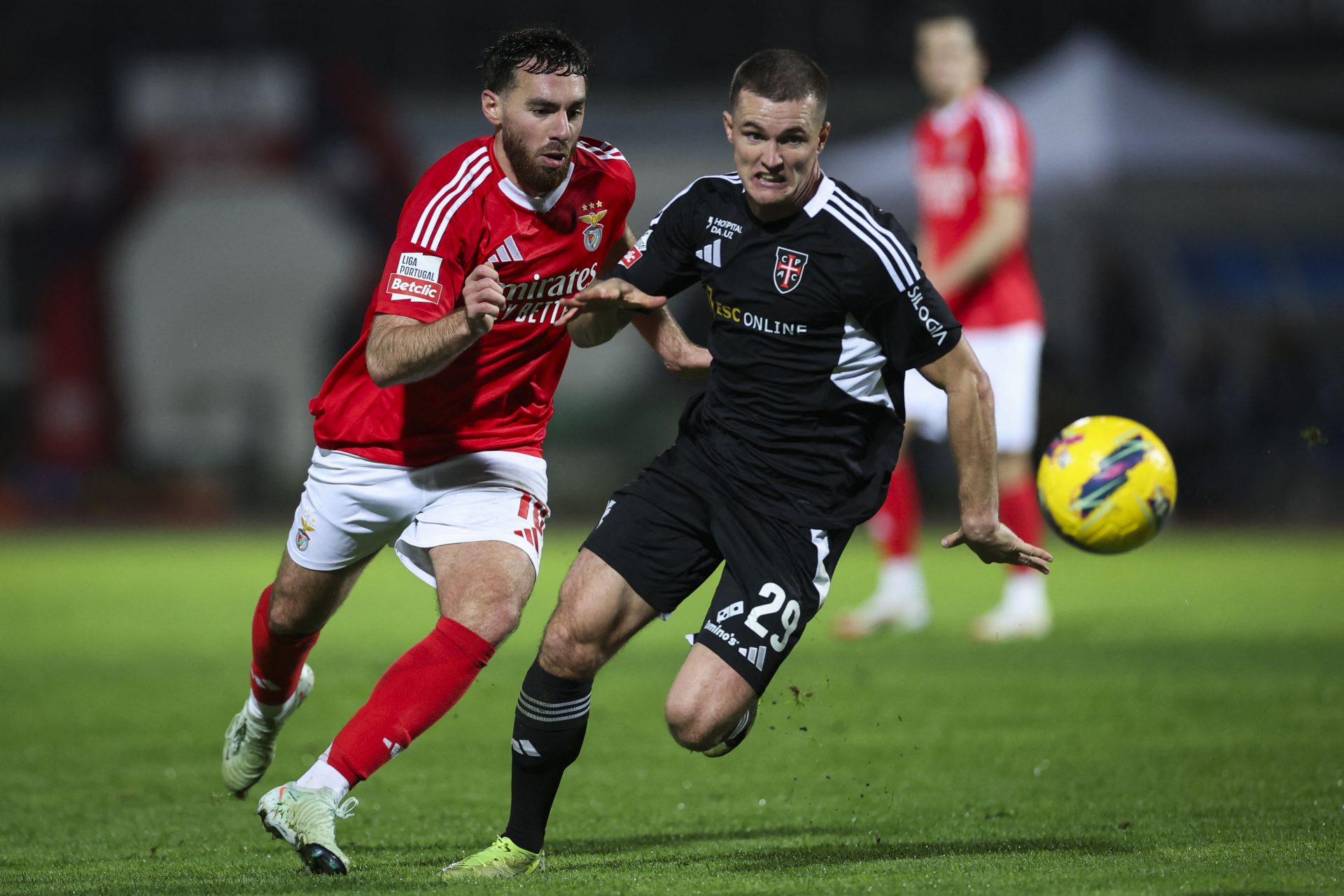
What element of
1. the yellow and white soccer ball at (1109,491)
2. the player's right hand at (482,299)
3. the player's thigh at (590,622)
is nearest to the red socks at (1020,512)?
the yellow and white soccer ball at (1109,491)

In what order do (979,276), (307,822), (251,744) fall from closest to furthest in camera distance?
(307,822)
(251,744)
(979,276)

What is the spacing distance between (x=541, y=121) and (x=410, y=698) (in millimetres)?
1561

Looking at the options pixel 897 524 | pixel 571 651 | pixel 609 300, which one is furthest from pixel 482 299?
pixel 897 524

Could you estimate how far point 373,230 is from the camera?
2328 cm

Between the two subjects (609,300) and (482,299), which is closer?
(482,299)

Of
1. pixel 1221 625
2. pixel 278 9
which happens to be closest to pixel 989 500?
pixel 1221 625

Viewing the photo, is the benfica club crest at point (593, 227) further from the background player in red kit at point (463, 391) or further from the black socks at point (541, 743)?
the black socks at point (541, 743)

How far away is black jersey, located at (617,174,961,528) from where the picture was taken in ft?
13.8

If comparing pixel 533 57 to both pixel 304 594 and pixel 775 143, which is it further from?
pixel 304 594

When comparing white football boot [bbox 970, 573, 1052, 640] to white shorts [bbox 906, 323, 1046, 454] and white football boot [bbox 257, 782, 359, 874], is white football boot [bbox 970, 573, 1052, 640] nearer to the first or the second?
white shorts [bbox 906, 323, 1046, 454]

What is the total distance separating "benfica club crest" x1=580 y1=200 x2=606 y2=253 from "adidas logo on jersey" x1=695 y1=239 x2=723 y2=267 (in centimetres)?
48

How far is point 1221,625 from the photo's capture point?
9.20 meters

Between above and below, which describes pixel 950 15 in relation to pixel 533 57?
below

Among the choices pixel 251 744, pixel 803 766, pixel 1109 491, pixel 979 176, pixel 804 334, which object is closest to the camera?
pixel 804 334
